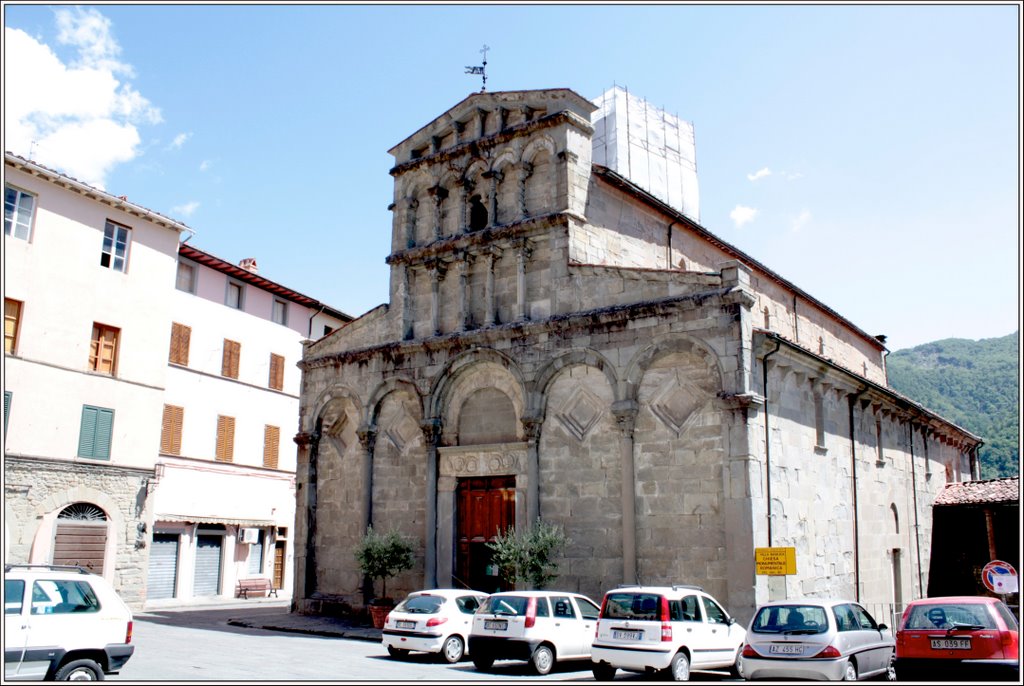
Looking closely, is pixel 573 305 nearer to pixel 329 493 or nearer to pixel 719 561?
pixel 719 561

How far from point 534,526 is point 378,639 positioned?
4.33 metres

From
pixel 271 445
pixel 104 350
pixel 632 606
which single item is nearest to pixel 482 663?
pixel 632 606

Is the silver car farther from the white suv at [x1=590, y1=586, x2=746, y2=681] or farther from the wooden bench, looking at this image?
the wooden bench

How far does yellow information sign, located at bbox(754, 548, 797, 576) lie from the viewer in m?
17.1

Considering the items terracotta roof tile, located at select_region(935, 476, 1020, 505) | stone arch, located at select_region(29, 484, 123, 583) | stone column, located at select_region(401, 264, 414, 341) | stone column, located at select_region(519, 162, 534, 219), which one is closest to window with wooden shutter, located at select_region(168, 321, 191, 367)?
stone arch, located at select_region(29, 484, 123, 583)

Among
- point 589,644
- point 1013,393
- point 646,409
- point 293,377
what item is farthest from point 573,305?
point 1013,393

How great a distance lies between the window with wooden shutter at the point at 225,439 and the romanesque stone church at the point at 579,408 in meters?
8.02

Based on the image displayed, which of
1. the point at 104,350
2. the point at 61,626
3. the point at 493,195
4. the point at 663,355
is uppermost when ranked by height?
the point at 493,195

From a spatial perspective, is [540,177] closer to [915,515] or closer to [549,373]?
[549,373]

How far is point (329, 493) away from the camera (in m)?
25.6

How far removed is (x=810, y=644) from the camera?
12180 millimetres

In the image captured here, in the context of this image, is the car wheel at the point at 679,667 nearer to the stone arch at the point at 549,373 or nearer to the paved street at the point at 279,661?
the paved street at the point at 279,661

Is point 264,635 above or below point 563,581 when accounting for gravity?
below

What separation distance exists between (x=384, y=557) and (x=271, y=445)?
14871mm
